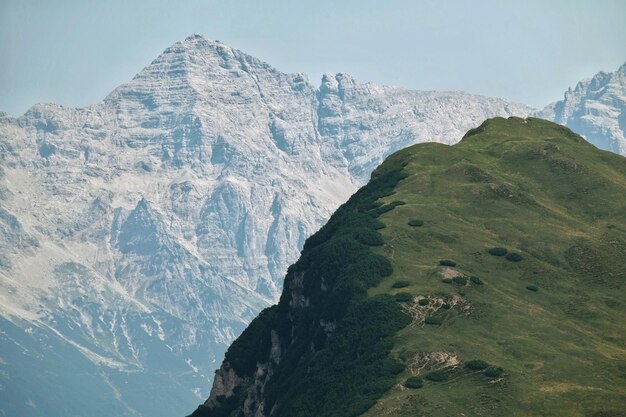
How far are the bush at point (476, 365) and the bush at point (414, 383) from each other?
7.44m

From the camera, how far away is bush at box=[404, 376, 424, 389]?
192000 mm

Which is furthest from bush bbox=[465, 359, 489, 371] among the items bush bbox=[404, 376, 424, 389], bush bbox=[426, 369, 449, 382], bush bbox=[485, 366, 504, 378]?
bush bbox=[404, 376, 424, 389]

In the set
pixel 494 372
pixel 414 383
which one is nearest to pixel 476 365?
pixel 494 372

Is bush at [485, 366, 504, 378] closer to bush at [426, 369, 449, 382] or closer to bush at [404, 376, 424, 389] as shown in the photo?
bush at [426, 369, 449, 382]

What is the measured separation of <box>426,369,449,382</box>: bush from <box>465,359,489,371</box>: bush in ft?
12.0

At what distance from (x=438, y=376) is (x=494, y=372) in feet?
28.0

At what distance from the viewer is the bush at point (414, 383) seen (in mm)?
192000

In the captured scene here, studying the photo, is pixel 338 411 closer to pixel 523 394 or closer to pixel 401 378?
pixel 401 378

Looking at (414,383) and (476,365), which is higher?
(414,383)

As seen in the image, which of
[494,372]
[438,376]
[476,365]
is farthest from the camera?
[476,365]

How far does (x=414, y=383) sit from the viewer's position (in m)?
192

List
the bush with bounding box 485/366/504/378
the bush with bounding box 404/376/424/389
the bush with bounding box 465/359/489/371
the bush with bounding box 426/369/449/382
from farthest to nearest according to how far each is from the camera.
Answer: the bush with bounding box 465/359/489/371, the bush with bounding box 404/376/424/389, the bush with bounding box 426/369/449/382, the bush with bounding box 485/366/504/378

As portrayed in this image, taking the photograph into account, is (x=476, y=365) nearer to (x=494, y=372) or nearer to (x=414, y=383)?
(x=494, y=372)

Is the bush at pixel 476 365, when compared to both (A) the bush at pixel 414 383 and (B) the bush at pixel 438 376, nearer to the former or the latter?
(B) the bush at pixel 438 376
